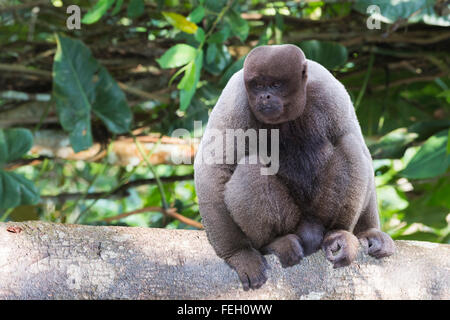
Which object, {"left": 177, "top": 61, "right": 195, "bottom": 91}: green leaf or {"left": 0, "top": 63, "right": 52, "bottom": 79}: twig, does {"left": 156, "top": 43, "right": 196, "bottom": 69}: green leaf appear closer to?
{"left": 177, "top": 61, "right": 195, "bottom": 91}: green leaf

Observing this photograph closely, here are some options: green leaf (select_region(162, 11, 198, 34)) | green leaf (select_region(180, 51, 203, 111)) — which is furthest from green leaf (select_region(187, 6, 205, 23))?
green leaf (select_region(180, 51, 203, 111))

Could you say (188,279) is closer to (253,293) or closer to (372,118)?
(253,293)

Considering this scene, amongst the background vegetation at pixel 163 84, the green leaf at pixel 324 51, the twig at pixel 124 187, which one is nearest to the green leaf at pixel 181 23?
the background vegetation at pixel 163 84

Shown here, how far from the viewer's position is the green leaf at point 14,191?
314 centimetres

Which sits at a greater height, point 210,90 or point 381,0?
point 381,0

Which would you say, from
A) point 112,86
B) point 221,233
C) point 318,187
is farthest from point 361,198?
point 112,86

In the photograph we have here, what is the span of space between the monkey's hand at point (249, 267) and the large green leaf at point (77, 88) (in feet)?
5.70

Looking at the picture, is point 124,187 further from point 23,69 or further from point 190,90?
point 190,90

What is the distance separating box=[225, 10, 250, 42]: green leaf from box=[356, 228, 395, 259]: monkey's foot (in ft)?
4.70

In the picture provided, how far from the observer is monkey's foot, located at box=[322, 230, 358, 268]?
6.43 feet

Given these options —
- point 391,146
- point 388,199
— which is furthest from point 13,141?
point 388,199

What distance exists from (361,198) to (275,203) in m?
0.31

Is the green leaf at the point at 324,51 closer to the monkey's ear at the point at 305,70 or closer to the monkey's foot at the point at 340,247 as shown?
the monkey's ear at the point at 305,70

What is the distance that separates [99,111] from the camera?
364cm
